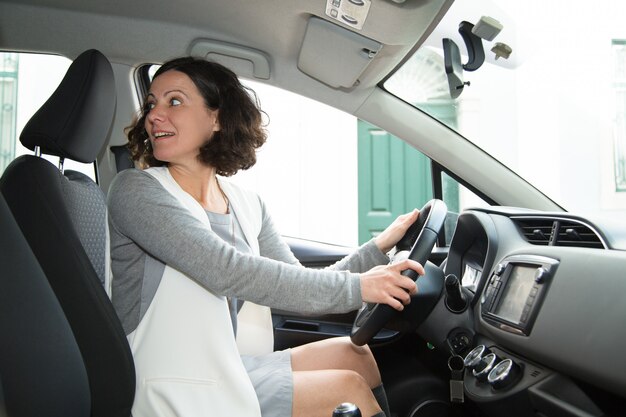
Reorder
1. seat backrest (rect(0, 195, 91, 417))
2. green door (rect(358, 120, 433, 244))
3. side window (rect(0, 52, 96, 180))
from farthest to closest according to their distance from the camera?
green door (rect(358, 120, 433, 244)) < side window (rect(0, 52, 96, 180)) < seat backrest (rect(0, 195, 91, 417))

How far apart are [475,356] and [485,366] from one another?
0.18 ft

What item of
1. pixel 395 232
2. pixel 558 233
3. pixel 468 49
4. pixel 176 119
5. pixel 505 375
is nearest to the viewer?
pixel 505 375

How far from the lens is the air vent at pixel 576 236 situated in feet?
3.91

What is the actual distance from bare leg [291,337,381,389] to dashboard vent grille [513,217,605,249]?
0.52 m

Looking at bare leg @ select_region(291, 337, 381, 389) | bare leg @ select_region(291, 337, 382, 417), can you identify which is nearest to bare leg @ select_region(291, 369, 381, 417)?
bare leg @ select_region(291, 337, 382, 417)

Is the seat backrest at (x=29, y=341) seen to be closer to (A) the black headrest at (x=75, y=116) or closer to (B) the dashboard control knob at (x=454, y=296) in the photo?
(A) the black headrest at (x=75, y=116)

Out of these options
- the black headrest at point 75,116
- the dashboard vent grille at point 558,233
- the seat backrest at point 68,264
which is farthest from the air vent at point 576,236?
the black headrest at point 75,116

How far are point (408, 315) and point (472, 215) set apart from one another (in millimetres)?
319

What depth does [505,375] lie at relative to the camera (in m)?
1.19

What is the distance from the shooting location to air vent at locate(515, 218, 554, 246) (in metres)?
1.35

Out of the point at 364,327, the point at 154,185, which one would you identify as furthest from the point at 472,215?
the point at 154,185

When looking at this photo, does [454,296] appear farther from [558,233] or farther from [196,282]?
[196,282]

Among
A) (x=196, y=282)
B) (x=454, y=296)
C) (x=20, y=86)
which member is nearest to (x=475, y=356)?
(x=454, y=296)

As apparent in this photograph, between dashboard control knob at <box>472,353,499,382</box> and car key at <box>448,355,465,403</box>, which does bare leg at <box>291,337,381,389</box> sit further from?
dashboard control knob at <box>472,353,499,382</box>
